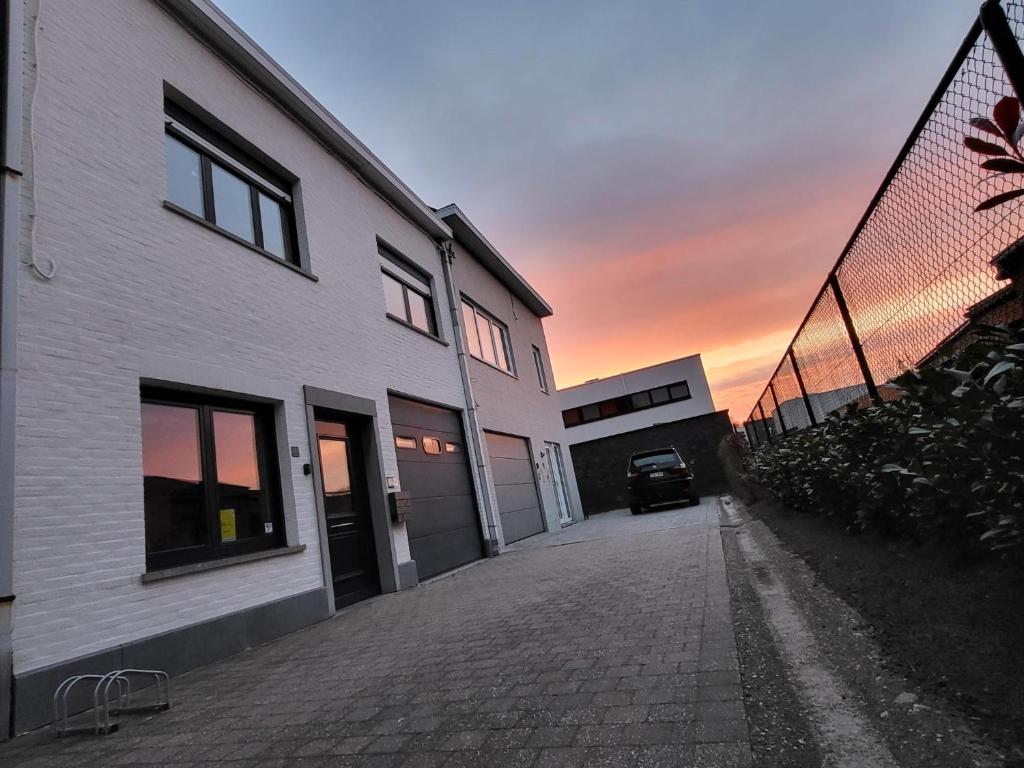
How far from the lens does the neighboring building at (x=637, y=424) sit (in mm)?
22688

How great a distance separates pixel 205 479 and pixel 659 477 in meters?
11.8

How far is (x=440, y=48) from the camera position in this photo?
9234mm

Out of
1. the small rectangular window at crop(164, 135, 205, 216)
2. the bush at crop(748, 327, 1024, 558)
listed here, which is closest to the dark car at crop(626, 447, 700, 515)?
the bush at crop(748, 327, 1024, 558)

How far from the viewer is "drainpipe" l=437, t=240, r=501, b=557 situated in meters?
10.3

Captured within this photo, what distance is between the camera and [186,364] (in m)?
5.18

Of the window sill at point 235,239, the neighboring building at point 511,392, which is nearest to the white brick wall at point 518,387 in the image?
the neighboring building at point 511,392

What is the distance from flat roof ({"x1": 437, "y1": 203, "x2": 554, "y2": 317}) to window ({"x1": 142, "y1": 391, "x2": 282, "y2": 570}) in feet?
23.9

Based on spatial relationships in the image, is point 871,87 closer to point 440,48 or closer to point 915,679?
point 915,679

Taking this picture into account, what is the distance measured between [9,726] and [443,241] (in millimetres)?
9938

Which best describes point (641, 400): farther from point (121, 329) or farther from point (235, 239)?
point (121, 329)

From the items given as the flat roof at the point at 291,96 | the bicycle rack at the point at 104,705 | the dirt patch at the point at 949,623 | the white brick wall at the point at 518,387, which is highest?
the flat roof at the point at 291,96

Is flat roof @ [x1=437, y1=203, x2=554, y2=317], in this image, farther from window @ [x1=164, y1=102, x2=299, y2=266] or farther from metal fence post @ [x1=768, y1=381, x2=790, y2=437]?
metal fence post @ [x1=768, y1=381, x2=790, y2=437]

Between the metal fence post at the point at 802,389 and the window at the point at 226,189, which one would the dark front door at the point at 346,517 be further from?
the metal fence post at the point at 802,389

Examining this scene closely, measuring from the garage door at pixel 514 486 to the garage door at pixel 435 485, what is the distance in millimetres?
1510
